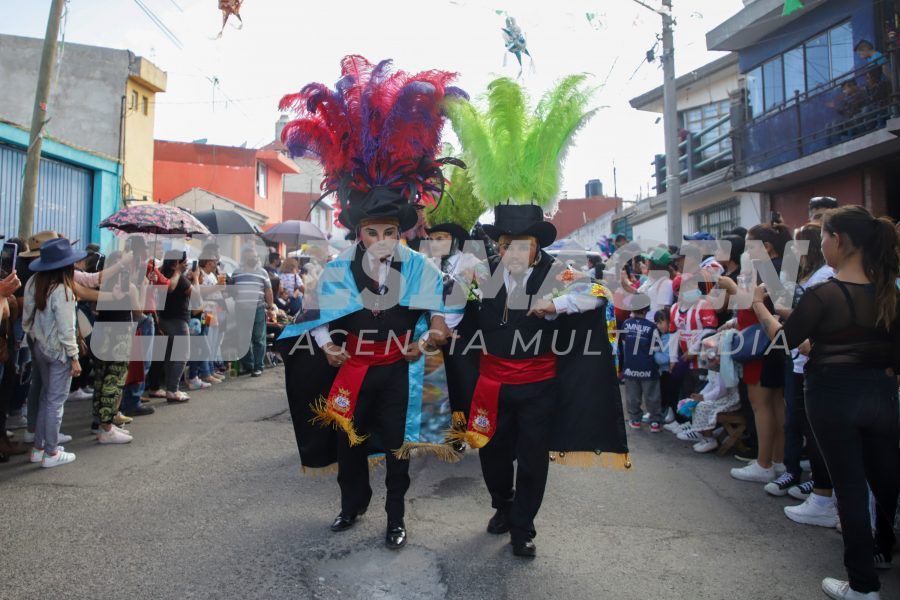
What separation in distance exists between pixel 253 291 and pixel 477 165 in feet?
21.4

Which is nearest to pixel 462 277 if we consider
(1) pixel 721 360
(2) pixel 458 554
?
(2) pixel 458 554

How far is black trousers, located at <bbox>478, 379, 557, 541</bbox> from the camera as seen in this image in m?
3.63

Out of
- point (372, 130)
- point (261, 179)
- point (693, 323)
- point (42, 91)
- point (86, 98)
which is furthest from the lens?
point (261, 179)

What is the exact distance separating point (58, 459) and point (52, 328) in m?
1.10

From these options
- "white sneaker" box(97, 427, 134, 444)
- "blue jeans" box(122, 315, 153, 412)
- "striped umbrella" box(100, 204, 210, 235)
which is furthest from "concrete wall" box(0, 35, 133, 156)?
"white sneaker" box(97, 427, 134, 444)

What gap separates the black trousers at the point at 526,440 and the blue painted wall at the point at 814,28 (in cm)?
1034

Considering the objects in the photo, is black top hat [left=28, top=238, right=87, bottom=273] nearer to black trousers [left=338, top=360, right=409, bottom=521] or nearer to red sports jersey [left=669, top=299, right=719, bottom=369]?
black trousers [left=338, top=360, right=409, bottom=521]

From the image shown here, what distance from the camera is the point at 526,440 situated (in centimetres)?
369

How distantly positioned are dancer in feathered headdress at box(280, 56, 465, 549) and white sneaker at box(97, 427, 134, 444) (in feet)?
9.29

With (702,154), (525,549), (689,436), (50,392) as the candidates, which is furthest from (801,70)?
(50,392)

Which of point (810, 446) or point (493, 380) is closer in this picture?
point (493, 380)

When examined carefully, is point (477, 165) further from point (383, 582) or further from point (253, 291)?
point (253, 291)

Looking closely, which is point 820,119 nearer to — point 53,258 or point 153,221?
point 153,221

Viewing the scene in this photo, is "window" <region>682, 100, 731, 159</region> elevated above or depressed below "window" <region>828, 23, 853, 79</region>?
above
